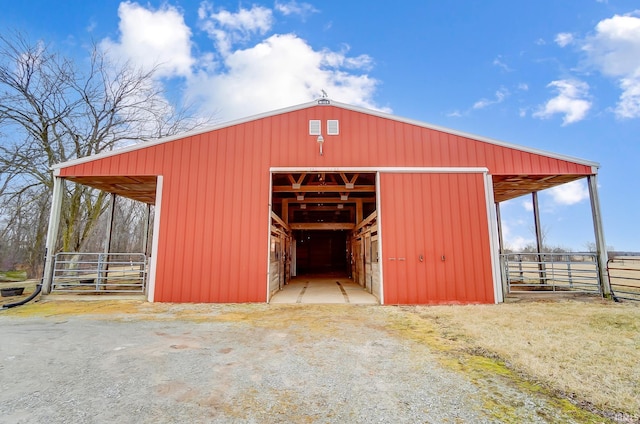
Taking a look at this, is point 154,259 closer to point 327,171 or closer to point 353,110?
point 327,171

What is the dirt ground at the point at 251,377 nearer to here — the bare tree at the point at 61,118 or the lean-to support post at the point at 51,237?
the lean-to support post at the point at 51,237

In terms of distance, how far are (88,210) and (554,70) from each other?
19714 mm

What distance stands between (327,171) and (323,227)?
222 inches

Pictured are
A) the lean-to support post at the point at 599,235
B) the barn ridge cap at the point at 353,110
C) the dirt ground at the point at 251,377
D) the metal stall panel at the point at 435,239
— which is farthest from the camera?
the barn ridge cap at the point at 353,110

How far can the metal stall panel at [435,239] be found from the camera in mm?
6219

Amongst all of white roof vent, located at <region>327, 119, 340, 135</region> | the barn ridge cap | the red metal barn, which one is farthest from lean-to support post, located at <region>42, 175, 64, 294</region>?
white roof vent, located at <region>327, 119, 340, 135</region>

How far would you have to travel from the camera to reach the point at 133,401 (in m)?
2.05

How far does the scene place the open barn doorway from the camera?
784cm

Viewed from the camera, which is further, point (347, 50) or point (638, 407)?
point (347, 50)

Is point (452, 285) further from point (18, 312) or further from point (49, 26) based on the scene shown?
point (49, 26)

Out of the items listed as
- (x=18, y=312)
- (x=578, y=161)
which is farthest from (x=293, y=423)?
(x=578, y=161)

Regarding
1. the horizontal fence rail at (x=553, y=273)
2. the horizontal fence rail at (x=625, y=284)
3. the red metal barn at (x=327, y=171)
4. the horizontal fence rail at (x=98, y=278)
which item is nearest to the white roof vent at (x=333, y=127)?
the red metal barn at (x=327, y=171)

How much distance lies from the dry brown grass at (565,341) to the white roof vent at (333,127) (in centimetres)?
424

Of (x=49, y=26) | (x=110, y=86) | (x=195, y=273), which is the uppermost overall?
(x=49, y=26)
